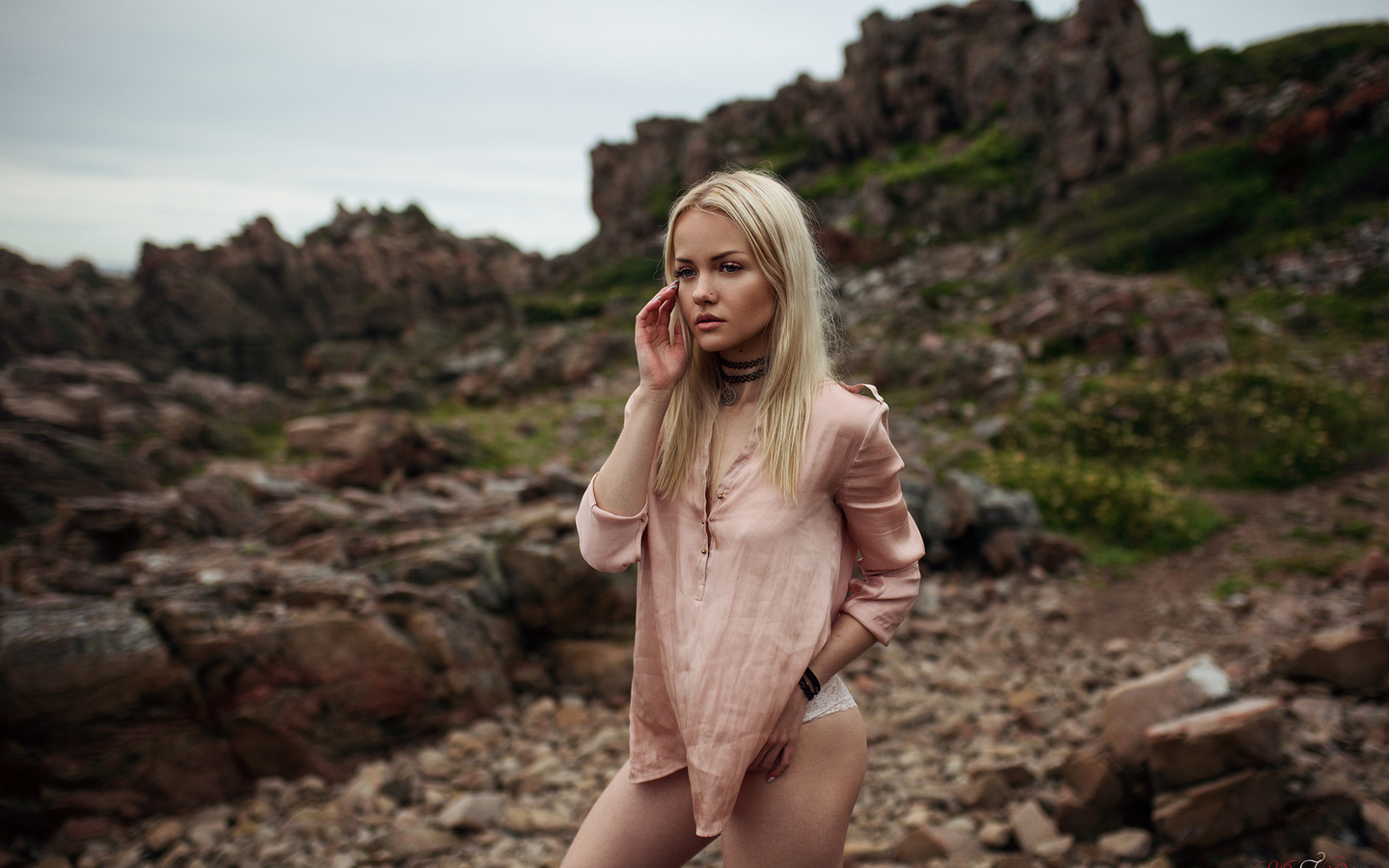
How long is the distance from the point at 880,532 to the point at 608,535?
55 centimetres

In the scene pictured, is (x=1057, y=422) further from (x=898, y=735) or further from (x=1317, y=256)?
(x=1317, y=256)

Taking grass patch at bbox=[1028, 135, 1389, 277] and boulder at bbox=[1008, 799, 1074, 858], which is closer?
boulder at bbox=[1008, 799, 1074, 858]

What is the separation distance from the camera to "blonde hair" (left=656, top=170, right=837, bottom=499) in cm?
146

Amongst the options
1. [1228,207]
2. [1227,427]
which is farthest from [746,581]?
[1228,207]

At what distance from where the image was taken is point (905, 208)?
27.0m

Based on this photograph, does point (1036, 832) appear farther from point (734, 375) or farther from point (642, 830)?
point (734, 375)

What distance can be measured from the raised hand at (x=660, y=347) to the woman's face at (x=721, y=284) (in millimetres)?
53

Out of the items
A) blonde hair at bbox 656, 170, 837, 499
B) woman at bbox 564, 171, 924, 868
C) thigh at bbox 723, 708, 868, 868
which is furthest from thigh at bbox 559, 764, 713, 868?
blonde hair at bbox 656, 170, 837, 499

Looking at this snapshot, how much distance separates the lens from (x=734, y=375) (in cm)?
163

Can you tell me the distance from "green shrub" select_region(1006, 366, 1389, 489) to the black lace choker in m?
8.05

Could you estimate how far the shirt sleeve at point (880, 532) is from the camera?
4.85 feet

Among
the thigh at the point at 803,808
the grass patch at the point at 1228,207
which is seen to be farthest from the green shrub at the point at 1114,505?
the grass patch at the point at 1228,207

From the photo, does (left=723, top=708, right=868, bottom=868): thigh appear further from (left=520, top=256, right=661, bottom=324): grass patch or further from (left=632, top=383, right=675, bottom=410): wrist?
(left=520, top=256, right=661, bottom=324): grass patch

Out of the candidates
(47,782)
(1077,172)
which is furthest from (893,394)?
(1077,172)
